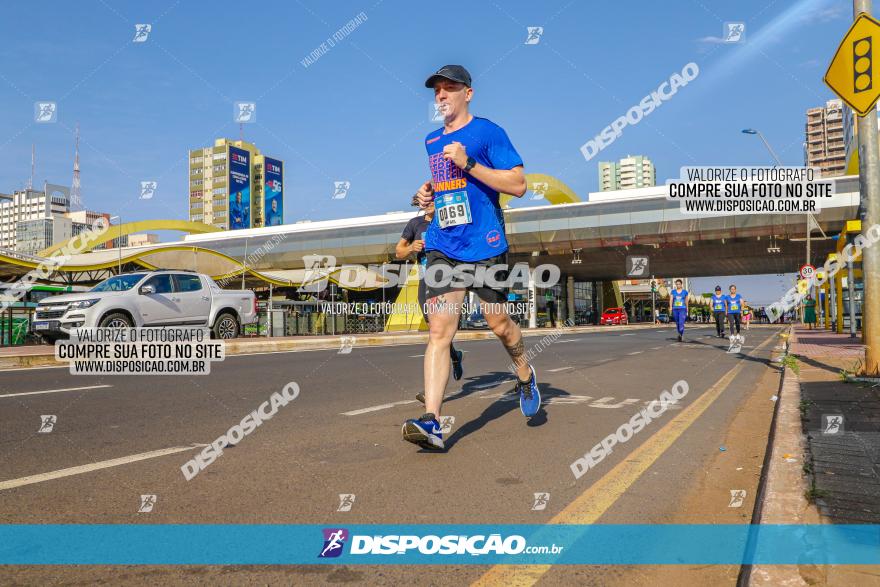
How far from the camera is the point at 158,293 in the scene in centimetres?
1460

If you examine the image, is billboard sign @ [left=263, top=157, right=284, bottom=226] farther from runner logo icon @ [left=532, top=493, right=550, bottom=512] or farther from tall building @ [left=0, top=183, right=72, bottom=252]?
runner logo icon @ [left=532, top=493, right=550, bottom=512]

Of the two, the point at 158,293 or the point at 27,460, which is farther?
the point at 158,293

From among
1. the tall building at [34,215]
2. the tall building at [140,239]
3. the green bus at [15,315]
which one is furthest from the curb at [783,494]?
the tall building at [34,215]

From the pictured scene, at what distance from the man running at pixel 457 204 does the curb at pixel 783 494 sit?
181 cm

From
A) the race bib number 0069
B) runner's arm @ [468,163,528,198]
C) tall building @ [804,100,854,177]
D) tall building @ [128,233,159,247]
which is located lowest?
the race bib number 0069

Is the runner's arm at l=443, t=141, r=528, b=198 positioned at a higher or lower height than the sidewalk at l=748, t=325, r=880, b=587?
higher

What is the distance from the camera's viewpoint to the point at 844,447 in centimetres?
393

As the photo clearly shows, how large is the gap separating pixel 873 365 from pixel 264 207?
174 m

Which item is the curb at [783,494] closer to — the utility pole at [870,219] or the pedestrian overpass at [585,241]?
the utility pole at [870,219]

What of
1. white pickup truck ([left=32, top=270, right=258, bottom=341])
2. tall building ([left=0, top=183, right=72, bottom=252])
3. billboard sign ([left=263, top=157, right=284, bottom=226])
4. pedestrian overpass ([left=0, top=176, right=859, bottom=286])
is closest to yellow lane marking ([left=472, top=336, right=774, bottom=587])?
white pickup truck ([left=32, top=270, right=258, bottom=341])

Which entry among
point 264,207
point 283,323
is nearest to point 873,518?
point 283,323

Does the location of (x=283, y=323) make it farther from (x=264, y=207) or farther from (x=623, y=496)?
(x=264, y=207)

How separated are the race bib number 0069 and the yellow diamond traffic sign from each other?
5.56 metres

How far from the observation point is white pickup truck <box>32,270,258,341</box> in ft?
43.3
